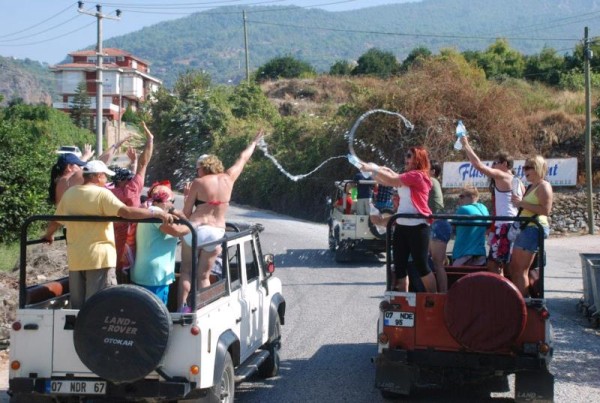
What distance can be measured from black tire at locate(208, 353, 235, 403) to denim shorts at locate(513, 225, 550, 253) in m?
2.95

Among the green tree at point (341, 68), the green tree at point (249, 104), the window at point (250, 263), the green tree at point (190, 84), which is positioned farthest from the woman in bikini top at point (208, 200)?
the green tree at point (341, 68)

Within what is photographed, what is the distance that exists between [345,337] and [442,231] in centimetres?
298

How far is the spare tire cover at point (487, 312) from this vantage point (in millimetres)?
7250

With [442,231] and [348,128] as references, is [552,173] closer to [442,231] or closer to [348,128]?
[348,128]

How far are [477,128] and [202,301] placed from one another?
28.5 meters

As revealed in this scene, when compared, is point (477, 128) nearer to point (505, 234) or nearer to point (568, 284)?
point (568, 284)

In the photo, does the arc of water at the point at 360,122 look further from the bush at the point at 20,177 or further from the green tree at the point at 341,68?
the green tree at the point at 341,68

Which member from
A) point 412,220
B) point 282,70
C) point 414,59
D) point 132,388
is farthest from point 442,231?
point 282,70

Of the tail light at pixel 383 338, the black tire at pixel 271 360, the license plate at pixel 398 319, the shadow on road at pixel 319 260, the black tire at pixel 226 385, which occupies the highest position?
the license plate at pixel 398 319

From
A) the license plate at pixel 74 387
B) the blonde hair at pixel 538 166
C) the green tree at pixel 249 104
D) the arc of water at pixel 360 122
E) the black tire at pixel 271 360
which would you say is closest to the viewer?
the license plate at pixel 74 387

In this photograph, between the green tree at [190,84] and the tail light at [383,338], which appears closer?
the tail light at [383,338]

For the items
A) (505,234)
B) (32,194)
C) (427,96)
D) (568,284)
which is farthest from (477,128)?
(505,234)

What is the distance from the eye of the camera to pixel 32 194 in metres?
19.5

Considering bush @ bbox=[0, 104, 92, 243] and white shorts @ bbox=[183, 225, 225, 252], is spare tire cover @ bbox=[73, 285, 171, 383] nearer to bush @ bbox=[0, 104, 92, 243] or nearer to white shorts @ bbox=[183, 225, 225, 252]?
white shorts @ bbox=[183, 225, 225, 252]
